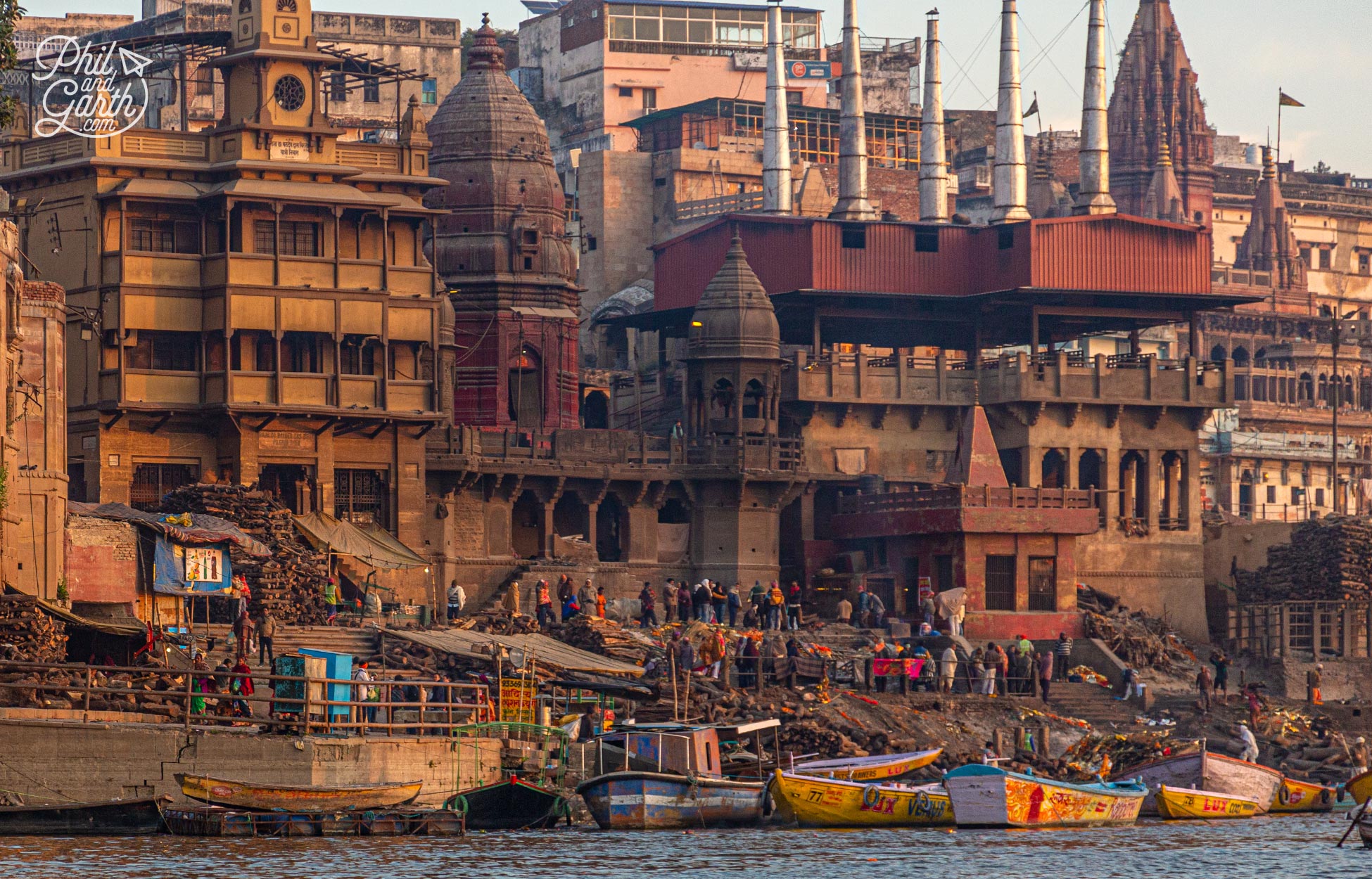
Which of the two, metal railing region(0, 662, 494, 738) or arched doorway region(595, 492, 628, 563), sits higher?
arched doorway region(595, 492, 628, 563)

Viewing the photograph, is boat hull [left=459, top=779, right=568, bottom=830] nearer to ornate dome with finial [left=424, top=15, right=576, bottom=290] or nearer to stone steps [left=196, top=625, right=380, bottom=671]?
stone steps [left=196, top=625, right=380, bottom=671]

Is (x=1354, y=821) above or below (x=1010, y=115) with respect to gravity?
below

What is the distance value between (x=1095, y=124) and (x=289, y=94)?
30.8 metres

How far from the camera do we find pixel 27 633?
46.1m

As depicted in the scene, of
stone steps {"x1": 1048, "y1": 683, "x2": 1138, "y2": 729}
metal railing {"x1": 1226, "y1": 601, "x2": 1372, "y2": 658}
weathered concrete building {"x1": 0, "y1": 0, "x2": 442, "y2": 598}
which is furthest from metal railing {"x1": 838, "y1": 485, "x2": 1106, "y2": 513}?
weathered concrete building {"x1": 0, "y1": 0, "x2": 442, "y2": 598}

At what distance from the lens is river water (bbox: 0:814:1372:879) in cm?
3938

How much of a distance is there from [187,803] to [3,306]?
37.8 ft

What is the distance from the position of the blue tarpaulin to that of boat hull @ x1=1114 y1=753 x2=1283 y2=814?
19.7 m

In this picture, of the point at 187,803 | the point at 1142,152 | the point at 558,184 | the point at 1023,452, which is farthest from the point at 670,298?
the point at 1142,152

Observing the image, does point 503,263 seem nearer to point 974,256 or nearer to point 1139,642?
point 974,256

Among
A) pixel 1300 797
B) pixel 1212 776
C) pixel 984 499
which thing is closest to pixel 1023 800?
pixel 1212 776

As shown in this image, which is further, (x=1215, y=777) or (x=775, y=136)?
(x=775, y=136)

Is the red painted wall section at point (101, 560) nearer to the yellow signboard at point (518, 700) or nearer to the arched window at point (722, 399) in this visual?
the yellow signboard at point (518, 700)

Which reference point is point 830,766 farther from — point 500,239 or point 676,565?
point 500,239
